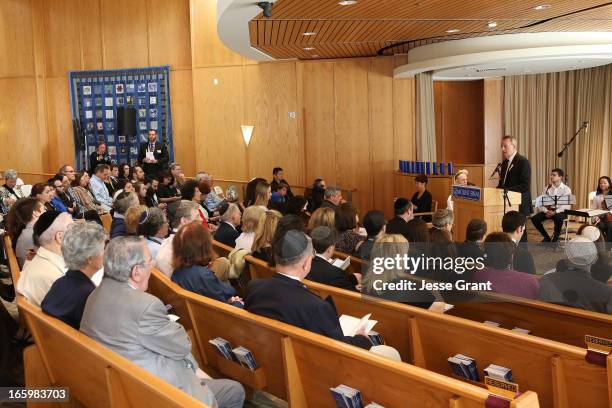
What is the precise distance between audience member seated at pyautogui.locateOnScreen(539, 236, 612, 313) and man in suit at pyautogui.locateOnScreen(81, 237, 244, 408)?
2.08m

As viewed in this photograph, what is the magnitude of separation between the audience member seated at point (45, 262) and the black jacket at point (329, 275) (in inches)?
59.8

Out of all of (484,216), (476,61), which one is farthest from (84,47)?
(484,216)

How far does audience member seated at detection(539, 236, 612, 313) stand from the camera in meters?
3.46

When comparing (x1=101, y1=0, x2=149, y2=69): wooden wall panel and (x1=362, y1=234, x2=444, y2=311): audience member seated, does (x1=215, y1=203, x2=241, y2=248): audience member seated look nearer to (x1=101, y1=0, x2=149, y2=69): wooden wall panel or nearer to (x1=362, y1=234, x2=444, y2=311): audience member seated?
(x1=362, y1=234, x2=444, y2=311): audience member seated

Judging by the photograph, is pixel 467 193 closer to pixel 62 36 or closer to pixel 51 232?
pixel 51 232

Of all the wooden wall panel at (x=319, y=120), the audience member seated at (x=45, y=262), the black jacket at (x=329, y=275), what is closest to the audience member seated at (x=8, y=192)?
the audience member seated at (x=45, y=262)

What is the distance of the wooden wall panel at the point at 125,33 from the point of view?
14.1 m

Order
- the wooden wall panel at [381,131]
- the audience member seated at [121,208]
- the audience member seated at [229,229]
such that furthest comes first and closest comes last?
the wooden wall panel at [381,131] < the audience member seated at [121,208] < the audience member seated at [229,229]

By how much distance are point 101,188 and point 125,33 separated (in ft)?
19.1

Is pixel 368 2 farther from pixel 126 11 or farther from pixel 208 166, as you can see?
pixel 126 11

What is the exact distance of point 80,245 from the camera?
9.75 ft

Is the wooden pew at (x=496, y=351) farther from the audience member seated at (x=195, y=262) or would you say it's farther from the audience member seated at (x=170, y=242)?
the audience member seated at (x=170, y=242)

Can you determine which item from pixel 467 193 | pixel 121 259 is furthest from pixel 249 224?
pixel 467 193

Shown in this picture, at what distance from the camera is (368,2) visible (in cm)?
653
